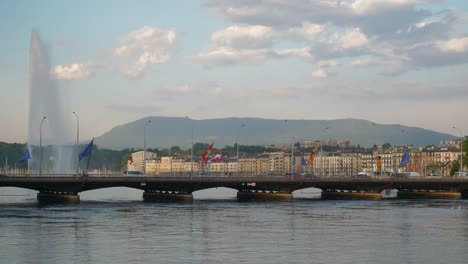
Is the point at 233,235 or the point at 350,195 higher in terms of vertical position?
the point at 350,195

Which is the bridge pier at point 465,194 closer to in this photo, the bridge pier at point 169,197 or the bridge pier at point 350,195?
the bridge pier at point 350,195

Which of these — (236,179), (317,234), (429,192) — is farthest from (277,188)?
(317,234)

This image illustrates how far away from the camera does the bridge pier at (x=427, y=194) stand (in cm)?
15829

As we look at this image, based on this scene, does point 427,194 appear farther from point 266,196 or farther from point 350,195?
point 266,196

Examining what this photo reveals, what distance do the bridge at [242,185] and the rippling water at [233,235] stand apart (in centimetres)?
1761

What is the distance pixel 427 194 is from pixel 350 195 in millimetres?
18408

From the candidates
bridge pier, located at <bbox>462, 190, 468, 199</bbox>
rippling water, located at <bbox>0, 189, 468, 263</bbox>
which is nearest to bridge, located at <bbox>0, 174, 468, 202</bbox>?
bridge pier, located at <bbox>462, 190, 468, 199</bbox>

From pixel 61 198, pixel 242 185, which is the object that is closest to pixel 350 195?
pixel 242 185

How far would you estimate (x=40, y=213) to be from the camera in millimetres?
104938

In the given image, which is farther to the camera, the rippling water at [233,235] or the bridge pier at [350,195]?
the bridge pier at [350,195]

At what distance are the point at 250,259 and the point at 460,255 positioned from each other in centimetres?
1598

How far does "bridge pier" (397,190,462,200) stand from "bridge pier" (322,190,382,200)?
1241 cm

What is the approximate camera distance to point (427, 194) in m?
164

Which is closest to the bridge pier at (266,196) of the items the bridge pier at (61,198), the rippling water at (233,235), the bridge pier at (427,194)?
the bridge pier at (427,194)
